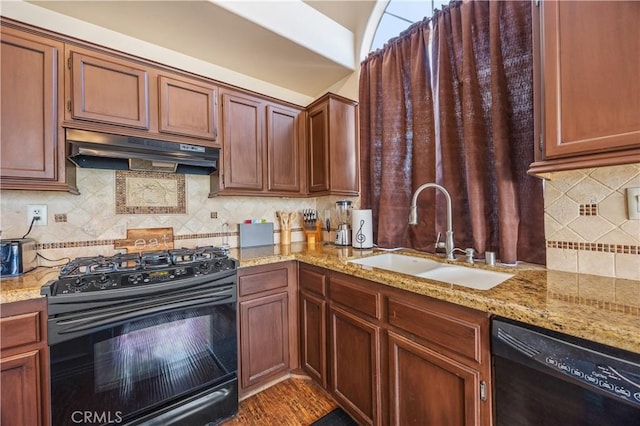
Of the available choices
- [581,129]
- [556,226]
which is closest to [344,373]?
[556,226]

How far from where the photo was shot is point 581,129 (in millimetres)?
908

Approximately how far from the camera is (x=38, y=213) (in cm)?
157

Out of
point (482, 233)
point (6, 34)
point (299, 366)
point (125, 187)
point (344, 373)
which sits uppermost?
point (6, 34)

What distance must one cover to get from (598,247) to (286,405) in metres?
1.92

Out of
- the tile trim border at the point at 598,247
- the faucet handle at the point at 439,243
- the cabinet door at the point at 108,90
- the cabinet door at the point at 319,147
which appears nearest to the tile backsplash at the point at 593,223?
the tile trim border at the point at 598,247

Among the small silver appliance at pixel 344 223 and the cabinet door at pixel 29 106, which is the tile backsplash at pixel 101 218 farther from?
the small silver appliance at pixel 344 223

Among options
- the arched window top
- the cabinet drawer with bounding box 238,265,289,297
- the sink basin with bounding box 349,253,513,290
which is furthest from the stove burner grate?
the arched window top

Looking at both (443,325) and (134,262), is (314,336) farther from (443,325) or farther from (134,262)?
(134,262)

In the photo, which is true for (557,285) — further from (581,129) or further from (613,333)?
(581,129)

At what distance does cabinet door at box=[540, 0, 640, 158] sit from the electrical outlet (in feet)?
8.80

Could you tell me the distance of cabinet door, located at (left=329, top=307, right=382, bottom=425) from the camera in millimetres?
1317

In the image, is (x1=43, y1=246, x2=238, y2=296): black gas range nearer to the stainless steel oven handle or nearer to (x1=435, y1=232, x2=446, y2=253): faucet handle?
the stainless steel oven handle

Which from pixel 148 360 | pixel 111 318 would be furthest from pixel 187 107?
pixel 148 360

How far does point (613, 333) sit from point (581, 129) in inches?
26.9
